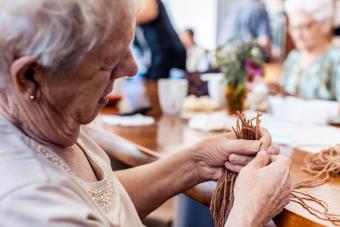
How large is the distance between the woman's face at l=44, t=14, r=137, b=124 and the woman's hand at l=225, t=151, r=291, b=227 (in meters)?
0.31

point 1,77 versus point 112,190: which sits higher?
point 1,77

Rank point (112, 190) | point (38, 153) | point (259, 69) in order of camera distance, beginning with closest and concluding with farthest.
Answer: point (38, 153), point (112, 190), point (259, 69)

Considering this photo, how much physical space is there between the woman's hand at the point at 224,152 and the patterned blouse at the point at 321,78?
1830 millimetres

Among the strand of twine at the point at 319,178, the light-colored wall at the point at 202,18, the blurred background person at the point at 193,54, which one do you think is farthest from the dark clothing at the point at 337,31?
the strand of twine at the point at 319,178

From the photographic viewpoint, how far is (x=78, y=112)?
86cm

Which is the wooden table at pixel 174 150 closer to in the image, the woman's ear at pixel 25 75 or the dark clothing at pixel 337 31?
the woman's ear at pixel 25 75

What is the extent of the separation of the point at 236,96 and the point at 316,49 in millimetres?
1348

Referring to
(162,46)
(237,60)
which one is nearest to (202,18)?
(162,46)

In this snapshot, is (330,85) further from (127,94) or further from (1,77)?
(1,77)

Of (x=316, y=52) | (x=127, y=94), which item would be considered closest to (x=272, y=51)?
(x=316, y=52)

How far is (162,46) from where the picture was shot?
11.3 ft

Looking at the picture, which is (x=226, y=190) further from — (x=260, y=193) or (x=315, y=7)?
(x=315, y=7)

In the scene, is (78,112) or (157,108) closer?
(78,112)

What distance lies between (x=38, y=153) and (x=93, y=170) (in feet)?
0.67
